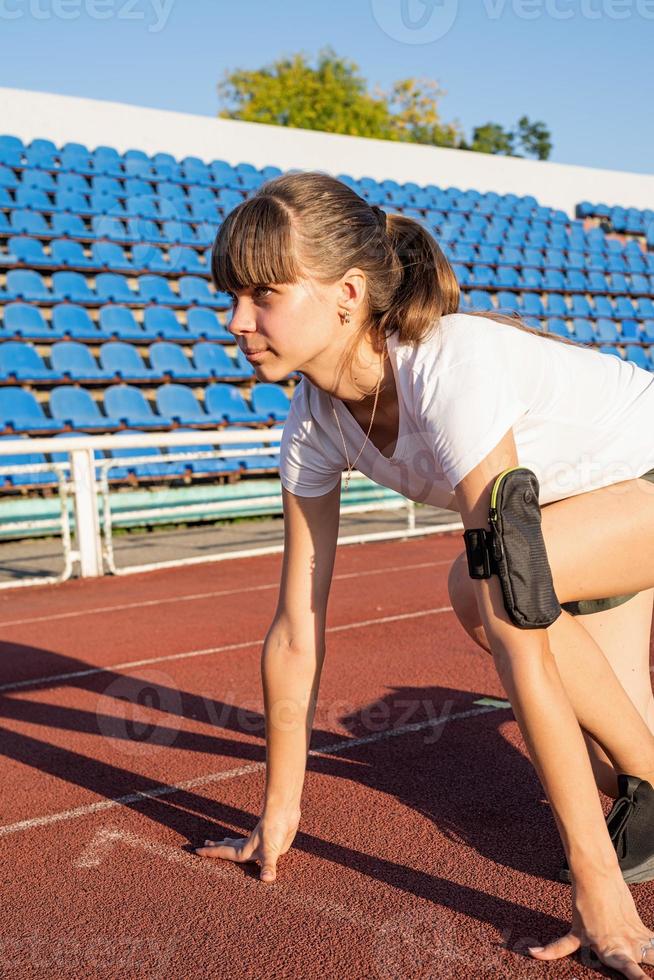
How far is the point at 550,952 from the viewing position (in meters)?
1.98

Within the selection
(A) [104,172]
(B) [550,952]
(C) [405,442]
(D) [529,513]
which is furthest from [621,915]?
(A) [104,172]

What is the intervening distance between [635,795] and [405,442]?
0.98 meters

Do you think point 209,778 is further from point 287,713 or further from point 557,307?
point 557,307

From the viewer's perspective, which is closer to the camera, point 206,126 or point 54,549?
point 54,549

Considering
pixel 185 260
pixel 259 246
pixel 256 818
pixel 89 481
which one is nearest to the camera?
pixel 259 246

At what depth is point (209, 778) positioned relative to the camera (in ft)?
10.8

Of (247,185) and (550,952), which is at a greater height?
(247,185)

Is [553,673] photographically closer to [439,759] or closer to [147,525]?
[439,759]

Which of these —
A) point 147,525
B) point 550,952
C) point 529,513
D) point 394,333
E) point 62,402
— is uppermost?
point 394,333

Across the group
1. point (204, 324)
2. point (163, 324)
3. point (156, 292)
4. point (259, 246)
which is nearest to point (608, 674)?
point (259, 246)

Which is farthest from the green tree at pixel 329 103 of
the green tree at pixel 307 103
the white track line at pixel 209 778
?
the white track line at pixel 209 778

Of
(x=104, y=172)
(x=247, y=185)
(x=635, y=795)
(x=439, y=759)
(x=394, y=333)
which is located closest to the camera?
(x=394, y=333)

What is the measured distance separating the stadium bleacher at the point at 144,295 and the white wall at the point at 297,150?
1.98 feet

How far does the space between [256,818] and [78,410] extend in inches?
330
